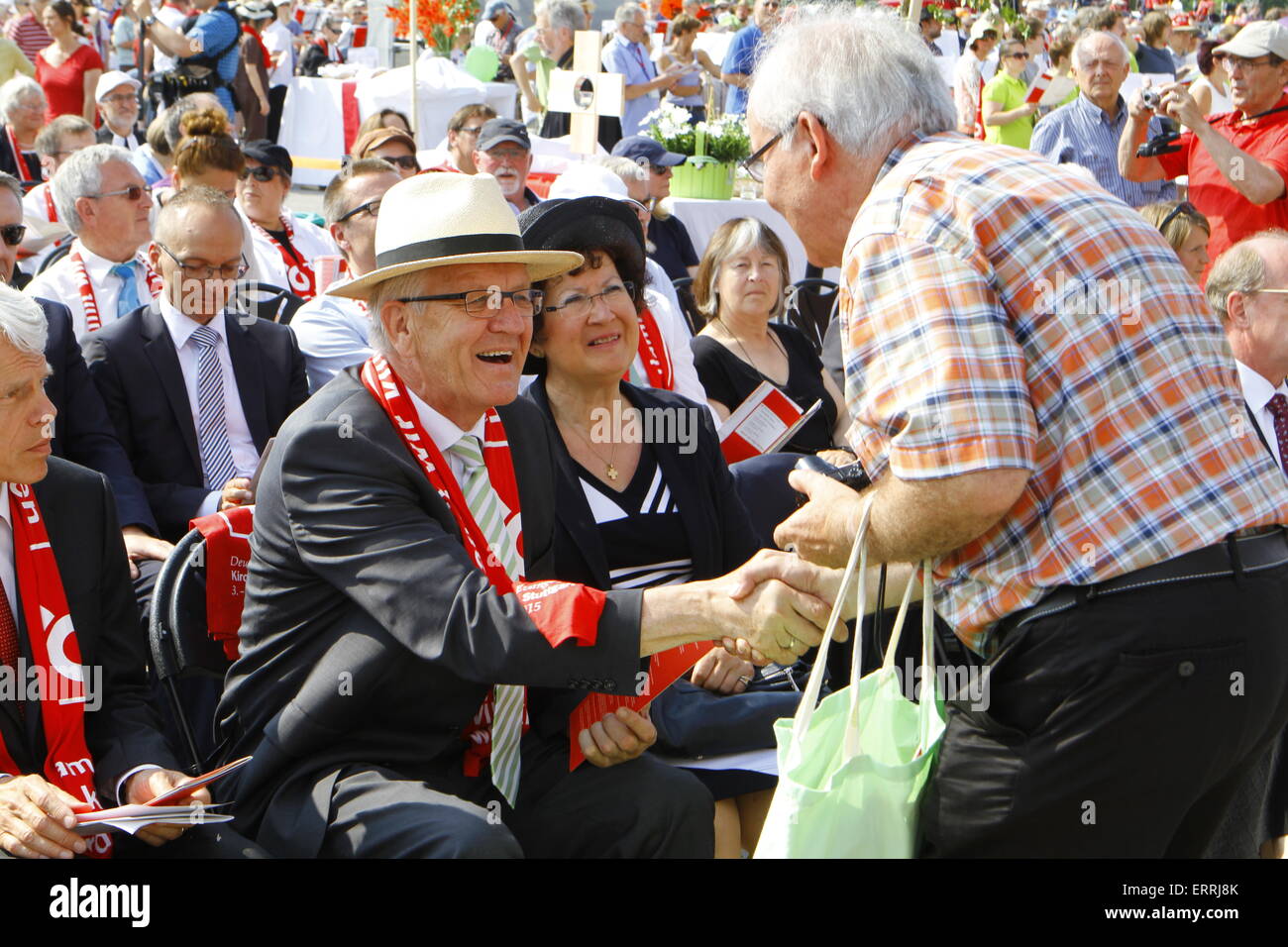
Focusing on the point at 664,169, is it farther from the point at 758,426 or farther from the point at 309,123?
the point at 309,123

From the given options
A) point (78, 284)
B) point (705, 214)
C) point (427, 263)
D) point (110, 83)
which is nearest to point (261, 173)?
→ point (78, 284)

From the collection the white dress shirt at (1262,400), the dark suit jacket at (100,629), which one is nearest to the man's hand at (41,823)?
the dark suit jacket at (100,629)

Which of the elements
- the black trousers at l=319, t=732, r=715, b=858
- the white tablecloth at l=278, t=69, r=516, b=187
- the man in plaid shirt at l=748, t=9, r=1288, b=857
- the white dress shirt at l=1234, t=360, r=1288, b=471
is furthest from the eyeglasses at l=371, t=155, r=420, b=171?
the white tablecloth at l=278, t=69, r=516, b=187

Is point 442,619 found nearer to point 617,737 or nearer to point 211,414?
point 617,737

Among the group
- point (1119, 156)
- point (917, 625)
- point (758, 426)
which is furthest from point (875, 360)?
point (1119, 156)

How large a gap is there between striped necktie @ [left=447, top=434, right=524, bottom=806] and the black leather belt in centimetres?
118

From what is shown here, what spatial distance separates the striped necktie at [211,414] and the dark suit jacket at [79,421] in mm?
312

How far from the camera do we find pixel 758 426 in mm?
4941

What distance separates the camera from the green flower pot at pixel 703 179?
9.48 meters

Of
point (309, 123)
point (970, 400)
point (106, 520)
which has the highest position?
point (970, 400)

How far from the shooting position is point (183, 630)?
302cm

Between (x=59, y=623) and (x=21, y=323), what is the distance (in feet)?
2.07

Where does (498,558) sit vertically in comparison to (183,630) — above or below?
above

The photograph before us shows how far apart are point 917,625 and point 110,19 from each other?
62.0 ft
